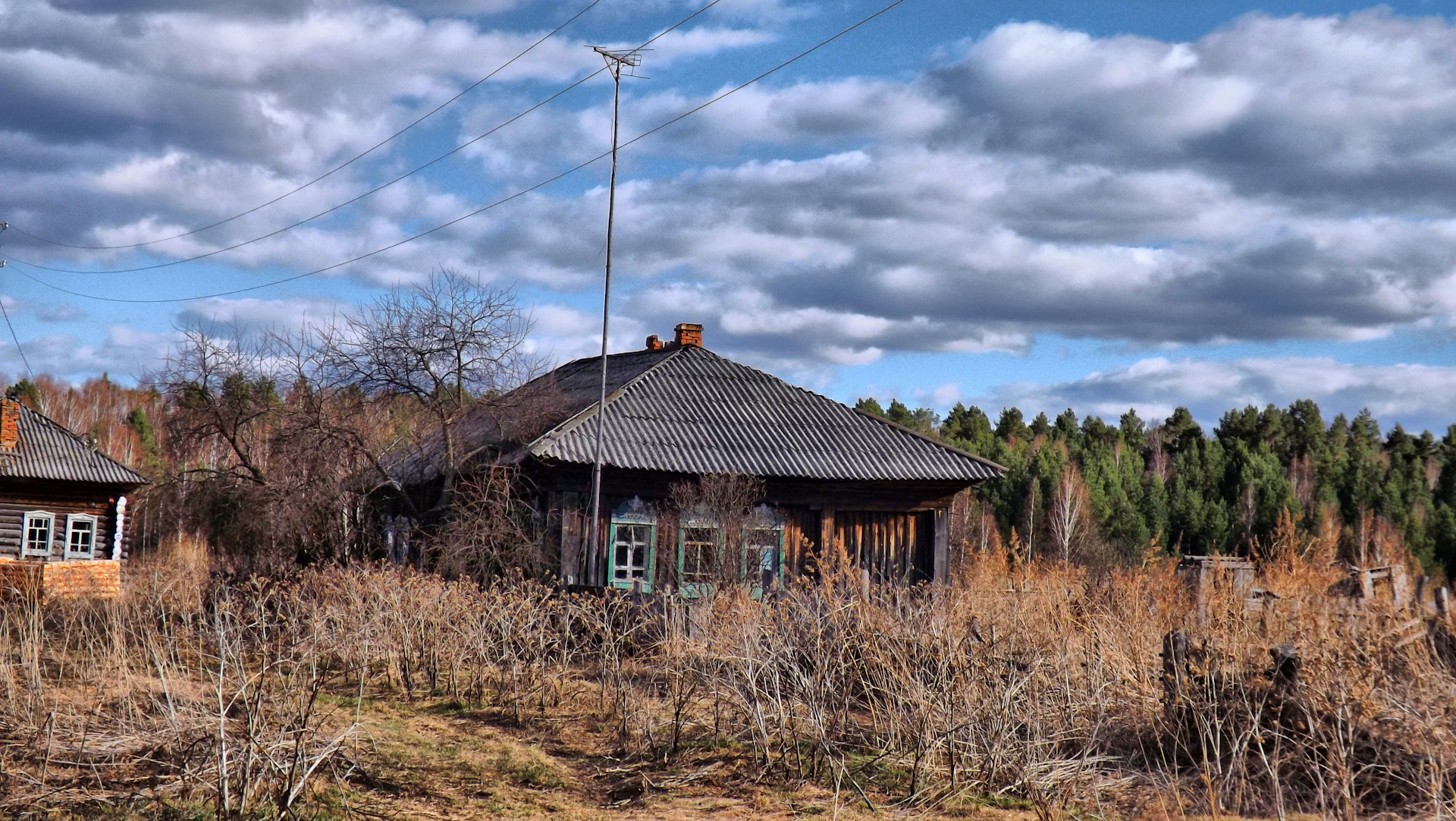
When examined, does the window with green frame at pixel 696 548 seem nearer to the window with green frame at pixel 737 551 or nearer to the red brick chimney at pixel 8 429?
the window with green frame at pixel 737 551

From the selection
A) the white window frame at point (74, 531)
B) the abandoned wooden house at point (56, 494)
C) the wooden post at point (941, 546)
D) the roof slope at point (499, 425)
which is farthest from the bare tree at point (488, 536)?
the white window frame at point (74, 531)

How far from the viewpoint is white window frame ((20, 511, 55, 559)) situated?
91.0 ft

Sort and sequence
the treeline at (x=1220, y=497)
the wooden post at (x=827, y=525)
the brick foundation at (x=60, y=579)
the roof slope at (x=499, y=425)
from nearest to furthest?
the roof slope at (x=499, y=425)
the brick foundation at (x=60, y=579)
the wooden post at (x=827, y=525)
the treeline at (x=1220, y=497)

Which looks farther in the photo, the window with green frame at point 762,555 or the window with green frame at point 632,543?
the window with green frame at point 632,543

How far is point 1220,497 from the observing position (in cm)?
4888

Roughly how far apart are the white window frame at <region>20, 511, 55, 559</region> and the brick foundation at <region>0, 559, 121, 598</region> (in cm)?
288

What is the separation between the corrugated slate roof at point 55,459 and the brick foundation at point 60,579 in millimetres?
3051

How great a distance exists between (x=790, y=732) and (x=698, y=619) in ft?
6.91

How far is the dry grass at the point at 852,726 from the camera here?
6.91m

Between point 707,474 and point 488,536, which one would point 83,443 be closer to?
point 488,536

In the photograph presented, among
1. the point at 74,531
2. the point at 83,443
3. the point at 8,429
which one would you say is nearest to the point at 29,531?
the point at 74,531

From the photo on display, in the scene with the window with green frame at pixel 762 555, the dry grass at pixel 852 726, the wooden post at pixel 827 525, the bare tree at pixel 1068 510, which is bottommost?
the dry grass at pixel 852 726

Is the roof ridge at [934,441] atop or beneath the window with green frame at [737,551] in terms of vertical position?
atop

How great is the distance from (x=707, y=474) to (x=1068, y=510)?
1207 inches
